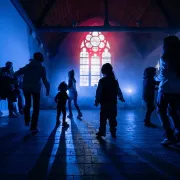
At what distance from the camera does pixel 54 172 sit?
159cm

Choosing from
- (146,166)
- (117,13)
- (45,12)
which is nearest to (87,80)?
(117,13)

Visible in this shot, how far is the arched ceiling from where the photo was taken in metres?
7.31

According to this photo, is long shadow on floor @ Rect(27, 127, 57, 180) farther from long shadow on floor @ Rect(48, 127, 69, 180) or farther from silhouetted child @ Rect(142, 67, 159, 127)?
silhouetted child @ Rect(142, 67, 159, 127)

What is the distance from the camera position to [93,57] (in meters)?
14.3

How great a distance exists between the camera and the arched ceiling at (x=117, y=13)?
731cm

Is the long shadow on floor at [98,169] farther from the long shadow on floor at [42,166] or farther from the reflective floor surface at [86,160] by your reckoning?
the long shadow on floor at [42,166]

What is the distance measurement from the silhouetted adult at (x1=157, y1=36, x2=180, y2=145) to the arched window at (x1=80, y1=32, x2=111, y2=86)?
11.6m

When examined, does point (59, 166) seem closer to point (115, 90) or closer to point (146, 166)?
point (146, 166)

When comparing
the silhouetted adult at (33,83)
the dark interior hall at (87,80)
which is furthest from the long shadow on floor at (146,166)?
the silhouetted adult at (33,83)

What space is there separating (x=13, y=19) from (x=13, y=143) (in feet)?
18.0

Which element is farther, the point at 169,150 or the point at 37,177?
the point at 169,150

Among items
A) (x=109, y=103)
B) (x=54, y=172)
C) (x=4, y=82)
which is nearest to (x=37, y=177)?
(x=54, y=172)

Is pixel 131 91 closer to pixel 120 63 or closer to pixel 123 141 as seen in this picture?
pixel 120 63

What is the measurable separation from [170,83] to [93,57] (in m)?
12.2
